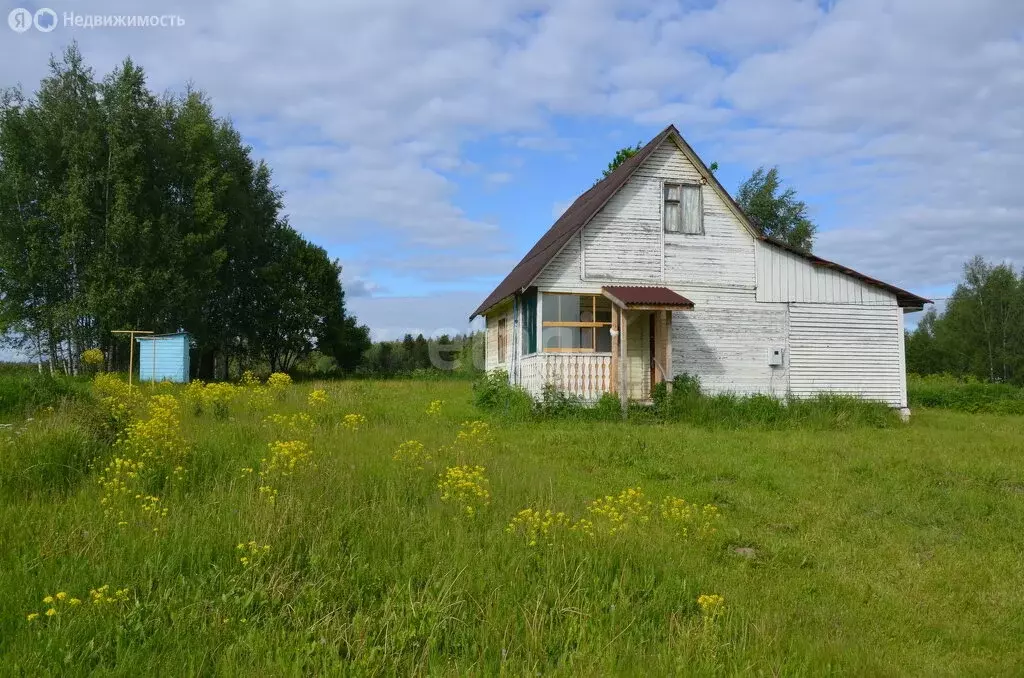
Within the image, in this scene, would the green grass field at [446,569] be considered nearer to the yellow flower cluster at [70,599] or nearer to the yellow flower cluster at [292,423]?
the yellow flower cluster at [70,599]

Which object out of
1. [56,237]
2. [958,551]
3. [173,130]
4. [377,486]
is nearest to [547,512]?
[377,486]

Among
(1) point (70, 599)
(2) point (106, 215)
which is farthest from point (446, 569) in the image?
(2) point (106, 215)

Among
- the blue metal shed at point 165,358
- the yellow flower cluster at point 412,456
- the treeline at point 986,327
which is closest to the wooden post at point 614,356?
the yellow flower cluster at point 412,456

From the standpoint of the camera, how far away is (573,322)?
650 inches

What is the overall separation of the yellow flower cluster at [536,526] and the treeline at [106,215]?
80.8 feet

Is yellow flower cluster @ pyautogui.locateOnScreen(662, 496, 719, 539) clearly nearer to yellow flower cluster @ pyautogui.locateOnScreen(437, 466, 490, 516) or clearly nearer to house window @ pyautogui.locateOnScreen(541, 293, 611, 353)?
yellow flower cluster @ pyautogui.locateOnScreen(437, 466, 490, 516)

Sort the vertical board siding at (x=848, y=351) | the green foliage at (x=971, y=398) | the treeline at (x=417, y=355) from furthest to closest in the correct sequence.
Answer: the treeline at (x=417, y=355), the green foliage at (x=971, y=398), the vertical board siding at (x=848, y=351)

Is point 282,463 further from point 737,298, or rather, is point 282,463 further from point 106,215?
point 106,215

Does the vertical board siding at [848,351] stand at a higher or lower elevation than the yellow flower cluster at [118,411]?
higher

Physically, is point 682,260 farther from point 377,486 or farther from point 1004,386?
point 1004,386

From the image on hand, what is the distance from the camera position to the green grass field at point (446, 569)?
12.9 feet

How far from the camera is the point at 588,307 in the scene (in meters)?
16.7

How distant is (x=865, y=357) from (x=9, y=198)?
2842cm

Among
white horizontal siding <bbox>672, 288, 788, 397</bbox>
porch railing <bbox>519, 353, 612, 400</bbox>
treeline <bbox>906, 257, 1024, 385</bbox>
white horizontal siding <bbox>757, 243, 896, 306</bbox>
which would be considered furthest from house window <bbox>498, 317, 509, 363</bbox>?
treeline <bbox>906, 257, 1024, 385</bbox>
